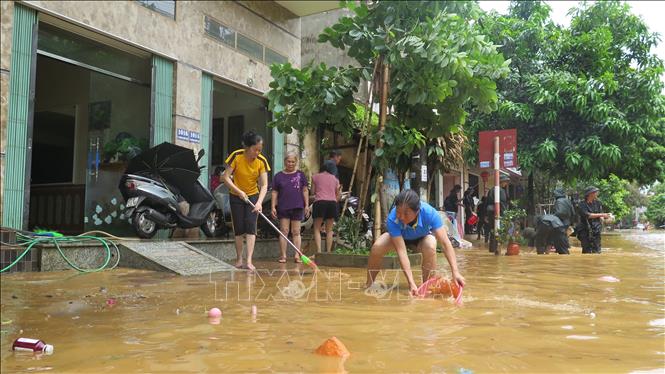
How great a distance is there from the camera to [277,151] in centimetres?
1083

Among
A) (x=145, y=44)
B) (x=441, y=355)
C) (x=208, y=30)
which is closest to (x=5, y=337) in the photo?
(x=441, y=355)

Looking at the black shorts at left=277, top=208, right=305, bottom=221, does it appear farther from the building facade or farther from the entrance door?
the entrance door

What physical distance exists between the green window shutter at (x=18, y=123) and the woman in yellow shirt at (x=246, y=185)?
245 cm

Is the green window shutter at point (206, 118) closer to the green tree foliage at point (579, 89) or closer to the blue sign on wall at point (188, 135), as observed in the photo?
the blue sign on wall at point (188, 135)

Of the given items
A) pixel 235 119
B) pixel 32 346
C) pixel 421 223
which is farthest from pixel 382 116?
pixel 235 119

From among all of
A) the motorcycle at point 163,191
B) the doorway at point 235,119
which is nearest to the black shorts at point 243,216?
the motorcycle at point 163,191

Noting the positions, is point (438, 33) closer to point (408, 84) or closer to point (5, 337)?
point (408, 84)

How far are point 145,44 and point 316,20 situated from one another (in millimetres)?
6614

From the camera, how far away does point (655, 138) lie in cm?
1644

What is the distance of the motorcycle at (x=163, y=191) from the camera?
22.2 feet

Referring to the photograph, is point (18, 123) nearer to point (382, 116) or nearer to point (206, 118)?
point (206, 118)

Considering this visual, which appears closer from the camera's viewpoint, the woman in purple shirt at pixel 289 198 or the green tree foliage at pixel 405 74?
the green tree foliage at pixel 405 74

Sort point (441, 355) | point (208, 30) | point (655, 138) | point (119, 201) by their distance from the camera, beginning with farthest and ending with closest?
point (655, 138), point (208, 30), point (119, 201), point (441, 355)

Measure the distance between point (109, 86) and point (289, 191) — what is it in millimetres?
4252
